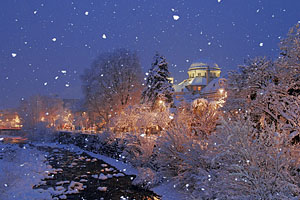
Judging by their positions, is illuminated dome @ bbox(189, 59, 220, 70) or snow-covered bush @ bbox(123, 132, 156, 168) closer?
snow-covered bush @ bbox(123, 132, 156, 168)

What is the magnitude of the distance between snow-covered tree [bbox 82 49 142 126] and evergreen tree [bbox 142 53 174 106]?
451cm

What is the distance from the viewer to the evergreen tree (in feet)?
95.2

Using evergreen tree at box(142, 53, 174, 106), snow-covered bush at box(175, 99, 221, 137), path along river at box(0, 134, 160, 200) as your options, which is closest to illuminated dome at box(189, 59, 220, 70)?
evergreen tree at box(142, 53, 174, 106)

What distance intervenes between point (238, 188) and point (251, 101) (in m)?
10.7

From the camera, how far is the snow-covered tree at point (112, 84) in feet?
109

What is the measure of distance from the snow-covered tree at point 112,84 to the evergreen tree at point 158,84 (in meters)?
4.51

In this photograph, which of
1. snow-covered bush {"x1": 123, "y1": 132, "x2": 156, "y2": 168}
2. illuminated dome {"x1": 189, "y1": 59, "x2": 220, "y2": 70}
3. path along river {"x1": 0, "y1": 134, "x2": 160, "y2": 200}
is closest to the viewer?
path along river {"x1": 0, "y1": 134, "x2": 160, "y2": 200}

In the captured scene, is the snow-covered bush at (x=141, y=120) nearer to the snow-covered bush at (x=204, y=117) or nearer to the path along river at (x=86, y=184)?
the snow-covered bush at (x=204, y=117)

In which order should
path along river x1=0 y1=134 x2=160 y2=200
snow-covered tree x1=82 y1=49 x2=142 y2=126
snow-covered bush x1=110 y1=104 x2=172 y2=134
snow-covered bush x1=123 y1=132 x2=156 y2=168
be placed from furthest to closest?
snow-covered tree x1=82 y1=49 x2=142 y2=126 < snow-covered bush x1=110 y1=104 x2=172 y2=134 < snow-covered bush x1=123 y1=132 x2=156 y2=168 < path along river x1=0 y1=134 x2=160 y2=200

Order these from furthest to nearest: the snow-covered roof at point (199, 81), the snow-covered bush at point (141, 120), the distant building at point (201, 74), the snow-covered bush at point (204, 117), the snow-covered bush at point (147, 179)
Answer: the snow-covered roof at point (199, 81) < the distant building at point (201, 74) < the snow-covered bush at point (141, 120) < the snow-covered bush at point (204, 117) < the snow-covered bush at point (147, 179)

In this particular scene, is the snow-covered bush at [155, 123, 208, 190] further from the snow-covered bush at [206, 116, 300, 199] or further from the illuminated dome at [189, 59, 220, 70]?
the illuminated dome at [189, 59, 220, 70]

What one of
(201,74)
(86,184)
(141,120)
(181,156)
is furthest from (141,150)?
(201,74)

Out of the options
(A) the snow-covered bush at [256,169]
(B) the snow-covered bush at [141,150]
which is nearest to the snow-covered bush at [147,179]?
(B) the snow-covered bush at [141,150]

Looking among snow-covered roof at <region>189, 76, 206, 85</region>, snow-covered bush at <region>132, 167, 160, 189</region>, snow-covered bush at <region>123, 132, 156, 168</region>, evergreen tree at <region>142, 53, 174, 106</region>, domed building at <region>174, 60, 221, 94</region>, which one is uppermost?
domed building at <region>174, 60, 221, 94</region>
